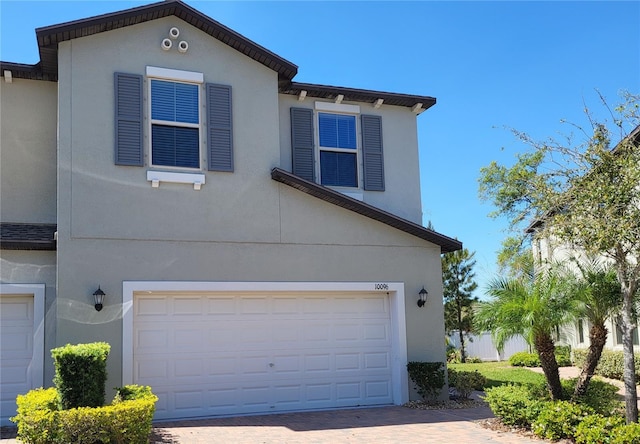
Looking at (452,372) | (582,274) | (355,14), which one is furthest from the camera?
(452,372)

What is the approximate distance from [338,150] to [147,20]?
5171 millimetres

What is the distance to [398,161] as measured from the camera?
52.6 ft

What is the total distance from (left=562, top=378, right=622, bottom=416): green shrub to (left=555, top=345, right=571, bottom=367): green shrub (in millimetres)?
12598

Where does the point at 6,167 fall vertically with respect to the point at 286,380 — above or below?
above

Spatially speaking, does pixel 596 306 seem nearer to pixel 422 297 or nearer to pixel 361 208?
pixel 422 297

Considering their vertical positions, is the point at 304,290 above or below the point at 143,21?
below

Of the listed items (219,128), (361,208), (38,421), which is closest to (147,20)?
(219,128)

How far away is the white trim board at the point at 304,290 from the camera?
12055mm

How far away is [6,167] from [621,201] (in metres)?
11.5

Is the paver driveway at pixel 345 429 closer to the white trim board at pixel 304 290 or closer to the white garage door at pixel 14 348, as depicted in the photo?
the white trim board at pixel 304 290

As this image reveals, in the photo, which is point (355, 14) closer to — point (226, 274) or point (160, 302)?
point (226, 274)

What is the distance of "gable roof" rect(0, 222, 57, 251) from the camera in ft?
39.0

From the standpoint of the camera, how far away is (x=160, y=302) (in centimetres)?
1261

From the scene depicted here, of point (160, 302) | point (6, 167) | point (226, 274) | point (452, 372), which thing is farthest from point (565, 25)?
point (6, 167)
